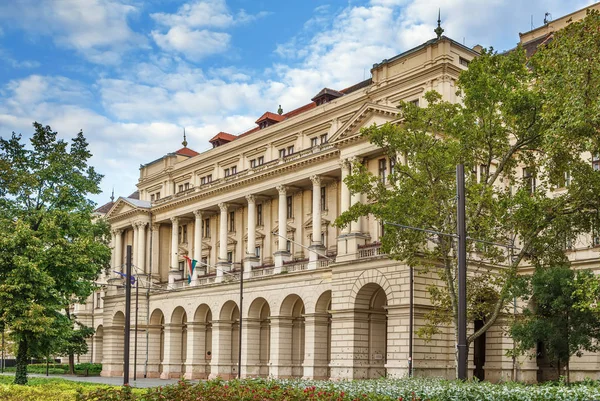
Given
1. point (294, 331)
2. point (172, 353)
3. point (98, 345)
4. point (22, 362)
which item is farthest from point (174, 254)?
point (22, 362)

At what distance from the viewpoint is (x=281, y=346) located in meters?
56.1

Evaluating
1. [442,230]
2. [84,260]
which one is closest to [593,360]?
[442,230]

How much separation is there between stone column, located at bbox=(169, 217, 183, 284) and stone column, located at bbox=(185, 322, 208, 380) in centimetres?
605

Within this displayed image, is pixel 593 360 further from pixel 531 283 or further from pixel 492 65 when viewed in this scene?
pixel 492 65

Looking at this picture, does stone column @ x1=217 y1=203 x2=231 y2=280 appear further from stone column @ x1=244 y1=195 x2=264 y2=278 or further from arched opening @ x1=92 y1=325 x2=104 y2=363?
arched opening @ x1=92 y1=325 x2=104 y2=363

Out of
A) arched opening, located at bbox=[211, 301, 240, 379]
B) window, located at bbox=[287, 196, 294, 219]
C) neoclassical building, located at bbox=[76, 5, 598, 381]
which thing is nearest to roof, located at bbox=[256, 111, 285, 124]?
neoclassical building, located at bbox=[76, 5, 598, 381]

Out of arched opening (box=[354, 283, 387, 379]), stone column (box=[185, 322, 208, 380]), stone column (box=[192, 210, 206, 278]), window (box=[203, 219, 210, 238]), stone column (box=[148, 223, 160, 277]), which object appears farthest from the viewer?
stone column (box=[148, 223, 160, 277])

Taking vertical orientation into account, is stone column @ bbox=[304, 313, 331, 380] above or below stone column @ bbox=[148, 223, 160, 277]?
below

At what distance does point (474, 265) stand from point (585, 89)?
66.9 feet

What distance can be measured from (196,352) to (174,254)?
956 cm

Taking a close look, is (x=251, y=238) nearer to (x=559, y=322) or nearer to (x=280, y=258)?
(x=280, y=258)

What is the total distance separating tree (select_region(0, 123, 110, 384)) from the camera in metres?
39.8

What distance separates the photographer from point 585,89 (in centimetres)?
2630

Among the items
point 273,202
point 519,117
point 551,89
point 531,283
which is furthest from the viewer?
point 273,202
